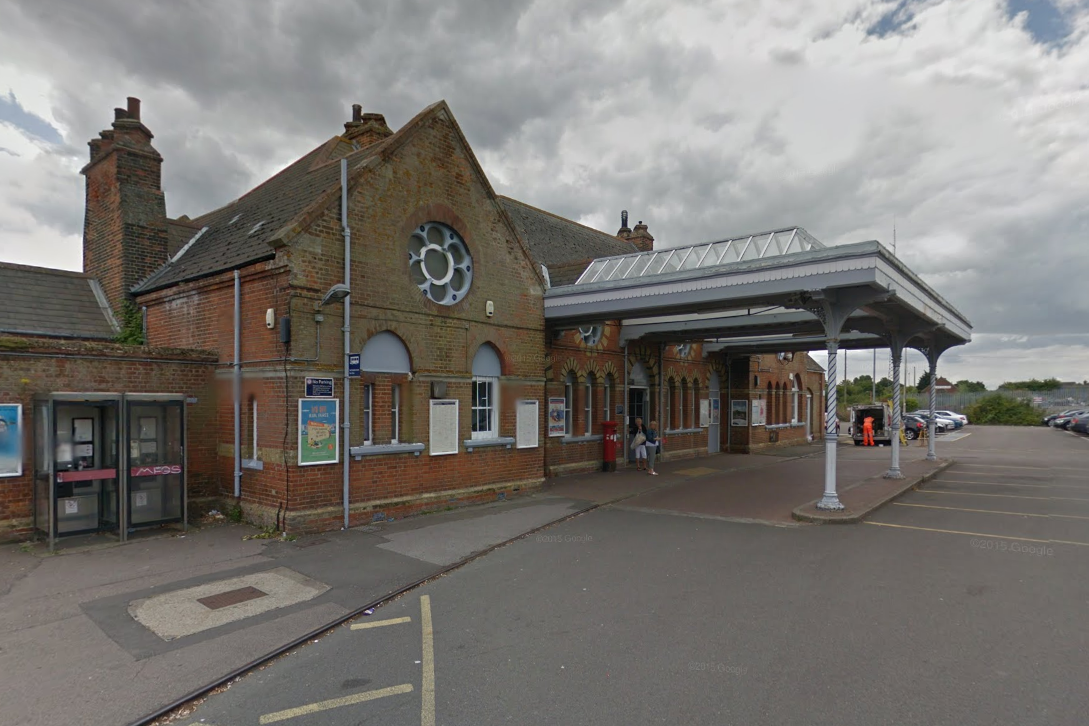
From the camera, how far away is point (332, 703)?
14.4 ft

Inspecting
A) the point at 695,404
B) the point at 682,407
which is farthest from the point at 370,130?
the point at 695,404

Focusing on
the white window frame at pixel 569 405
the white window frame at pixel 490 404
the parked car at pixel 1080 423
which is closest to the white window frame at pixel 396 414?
the white window frame at pixel 490 404

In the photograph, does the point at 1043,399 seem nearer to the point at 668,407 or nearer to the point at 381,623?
the point at 668,407

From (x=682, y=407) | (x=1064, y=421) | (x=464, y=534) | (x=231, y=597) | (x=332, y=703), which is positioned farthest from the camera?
(x=1064, y=421)

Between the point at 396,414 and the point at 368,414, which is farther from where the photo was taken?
the point at 396,414

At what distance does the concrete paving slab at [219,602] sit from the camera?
5879 millimetres

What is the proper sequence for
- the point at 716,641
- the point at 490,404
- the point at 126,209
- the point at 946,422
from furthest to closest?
the point at 946,422 → the point at 490,404 → the point at 126,209 → the point at 716,641

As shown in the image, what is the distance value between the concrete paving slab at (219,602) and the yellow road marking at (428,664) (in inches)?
51.3

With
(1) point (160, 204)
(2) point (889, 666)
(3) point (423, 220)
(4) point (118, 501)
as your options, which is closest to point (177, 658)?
(4) point (118, 501)

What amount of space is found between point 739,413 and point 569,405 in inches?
442

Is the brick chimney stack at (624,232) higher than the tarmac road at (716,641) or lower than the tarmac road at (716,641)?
higher

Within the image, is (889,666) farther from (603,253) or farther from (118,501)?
(603,253)

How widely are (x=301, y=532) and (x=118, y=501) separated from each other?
2582mm

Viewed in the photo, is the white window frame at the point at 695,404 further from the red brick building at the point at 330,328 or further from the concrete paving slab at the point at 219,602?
the concrete paving slab at the point at 219,602
